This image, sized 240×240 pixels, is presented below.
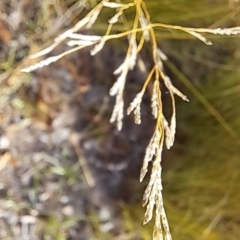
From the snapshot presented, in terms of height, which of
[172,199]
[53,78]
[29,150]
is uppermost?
[53,78]

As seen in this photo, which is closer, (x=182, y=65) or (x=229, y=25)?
(x=229, y=25)

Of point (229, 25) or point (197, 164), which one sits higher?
point (229, 25)

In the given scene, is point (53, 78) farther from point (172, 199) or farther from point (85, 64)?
point (172, 199)

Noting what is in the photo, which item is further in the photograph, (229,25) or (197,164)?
(197,164)

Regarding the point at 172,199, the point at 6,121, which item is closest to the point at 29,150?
the point at 6,121

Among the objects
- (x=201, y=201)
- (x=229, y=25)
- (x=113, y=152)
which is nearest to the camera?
(x=229, y=25)

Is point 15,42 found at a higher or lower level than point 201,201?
higher

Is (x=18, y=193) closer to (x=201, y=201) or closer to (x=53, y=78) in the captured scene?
(x=53, y=78)

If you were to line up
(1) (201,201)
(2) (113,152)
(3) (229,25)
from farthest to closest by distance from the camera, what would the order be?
(2) (113,152), (1) (201,201), (3) (229,25)

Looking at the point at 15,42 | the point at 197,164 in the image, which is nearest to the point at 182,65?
the point at 197,164
